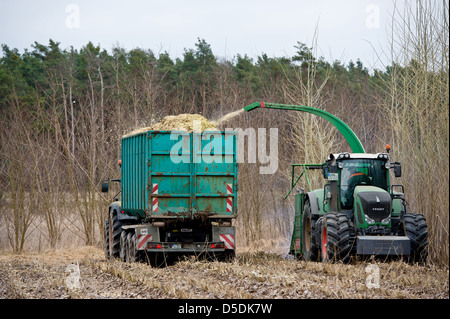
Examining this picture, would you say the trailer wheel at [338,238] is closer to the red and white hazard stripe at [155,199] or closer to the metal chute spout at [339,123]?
the red and white hazard stripe at [155,199]

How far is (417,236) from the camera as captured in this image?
488 inches

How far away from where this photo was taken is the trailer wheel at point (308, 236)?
14257 millimetres

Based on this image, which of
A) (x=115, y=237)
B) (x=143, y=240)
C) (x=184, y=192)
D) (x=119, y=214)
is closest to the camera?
(x=184, y=192)

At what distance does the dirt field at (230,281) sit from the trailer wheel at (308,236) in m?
0.78

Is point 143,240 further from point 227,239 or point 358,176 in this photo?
point 358,176

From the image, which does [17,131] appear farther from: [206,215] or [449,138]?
[449,138]

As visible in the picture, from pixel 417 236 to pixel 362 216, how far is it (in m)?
1.13

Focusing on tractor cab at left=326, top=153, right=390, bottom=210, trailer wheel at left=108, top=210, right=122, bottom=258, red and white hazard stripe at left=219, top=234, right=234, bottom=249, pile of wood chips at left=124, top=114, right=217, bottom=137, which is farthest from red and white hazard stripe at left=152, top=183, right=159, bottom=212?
tractor cab at left=326, top=153, right=390, bottom=210

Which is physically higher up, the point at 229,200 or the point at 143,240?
the point at 229,200

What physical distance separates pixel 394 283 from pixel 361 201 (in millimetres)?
3039

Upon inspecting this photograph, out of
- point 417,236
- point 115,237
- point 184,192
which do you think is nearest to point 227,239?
point 184,192

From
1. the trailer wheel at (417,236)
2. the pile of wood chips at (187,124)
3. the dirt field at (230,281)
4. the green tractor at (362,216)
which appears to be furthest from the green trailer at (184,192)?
the trailer wheel at (417,236)
